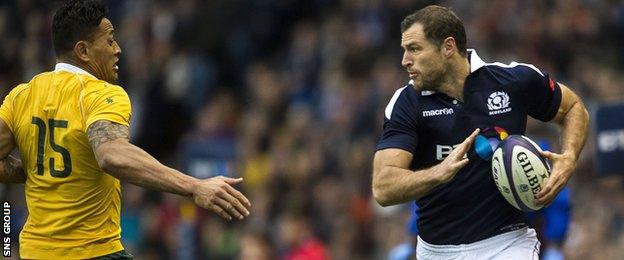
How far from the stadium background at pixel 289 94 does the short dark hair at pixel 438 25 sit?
4.89 meters

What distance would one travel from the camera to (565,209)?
10.5 m

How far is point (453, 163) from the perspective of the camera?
748 cm

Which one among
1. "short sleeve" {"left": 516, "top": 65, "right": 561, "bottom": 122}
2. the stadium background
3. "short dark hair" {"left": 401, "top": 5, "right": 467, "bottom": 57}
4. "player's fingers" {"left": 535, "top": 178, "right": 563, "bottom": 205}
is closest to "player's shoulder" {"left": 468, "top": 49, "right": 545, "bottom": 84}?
"short sleeve" {"left": 516, "top": 65, "right": 561, "bottom": 122}

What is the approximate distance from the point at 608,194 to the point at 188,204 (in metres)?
5.10

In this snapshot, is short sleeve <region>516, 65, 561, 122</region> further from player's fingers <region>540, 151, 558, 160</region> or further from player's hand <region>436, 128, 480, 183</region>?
player's hand <region>436, 128, 480, 183</region>

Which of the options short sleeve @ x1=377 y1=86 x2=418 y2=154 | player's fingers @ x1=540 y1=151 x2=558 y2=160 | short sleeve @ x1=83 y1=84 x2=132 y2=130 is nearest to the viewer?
short sleeve @ x1=83 y1=84 x2=132 y2=130

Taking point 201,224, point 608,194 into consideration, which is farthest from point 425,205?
point 201,224

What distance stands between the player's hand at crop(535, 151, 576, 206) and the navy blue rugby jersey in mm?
368

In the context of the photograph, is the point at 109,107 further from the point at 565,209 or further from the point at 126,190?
the point at 126,190

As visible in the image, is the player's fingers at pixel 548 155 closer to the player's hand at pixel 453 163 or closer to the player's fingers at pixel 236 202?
the player's hand at pixel 453 163

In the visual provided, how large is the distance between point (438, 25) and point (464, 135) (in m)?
0.68

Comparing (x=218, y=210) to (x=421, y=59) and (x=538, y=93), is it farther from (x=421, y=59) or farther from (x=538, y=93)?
(x=538, y=93)

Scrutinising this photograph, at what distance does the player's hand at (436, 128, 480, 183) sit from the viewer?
24.5 ft

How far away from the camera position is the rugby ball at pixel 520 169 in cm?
775
